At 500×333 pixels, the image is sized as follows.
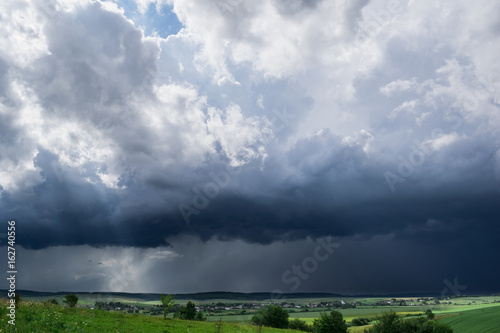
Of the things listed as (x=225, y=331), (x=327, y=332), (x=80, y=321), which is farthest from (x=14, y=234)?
(x=327, y=332)

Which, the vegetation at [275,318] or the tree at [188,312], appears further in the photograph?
the vegetation at [275,318]

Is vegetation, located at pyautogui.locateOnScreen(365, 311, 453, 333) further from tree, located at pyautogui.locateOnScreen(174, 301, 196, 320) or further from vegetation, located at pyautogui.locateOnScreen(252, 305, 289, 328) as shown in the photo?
tree, located at pyautogui.locateOnScreen(174, 301, 196, 320)

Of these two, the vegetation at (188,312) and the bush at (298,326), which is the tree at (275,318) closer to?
the bush at (298,326)

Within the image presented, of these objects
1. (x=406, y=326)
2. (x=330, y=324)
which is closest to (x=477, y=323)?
(x=406, y=326)

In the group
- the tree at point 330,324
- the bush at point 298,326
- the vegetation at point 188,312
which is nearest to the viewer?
the tree at point 330,324

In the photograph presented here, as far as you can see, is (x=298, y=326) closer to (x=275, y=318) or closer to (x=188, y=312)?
(x=275, y=318)

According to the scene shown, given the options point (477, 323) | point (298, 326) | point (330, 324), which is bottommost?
point (477, 323)

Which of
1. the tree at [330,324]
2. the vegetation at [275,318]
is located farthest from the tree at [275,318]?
the tree at [330,324]

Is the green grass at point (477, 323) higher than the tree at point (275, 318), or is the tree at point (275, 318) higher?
the tree at point (275, 318)

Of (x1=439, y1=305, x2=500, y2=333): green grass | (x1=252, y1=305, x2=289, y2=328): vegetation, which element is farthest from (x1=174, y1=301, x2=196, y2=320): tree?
(x1=439, y1=305, x2=500, y2=333): green grass

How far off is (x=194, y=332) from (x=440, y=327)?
71.7m

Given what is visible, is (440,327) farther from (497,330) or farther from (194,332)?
(194,332)

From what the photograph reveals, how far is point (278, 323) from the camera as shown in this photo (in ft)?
333

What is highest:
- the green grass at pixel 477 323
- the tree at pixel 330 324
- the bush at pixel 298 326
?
the tree at pixel 330 324
